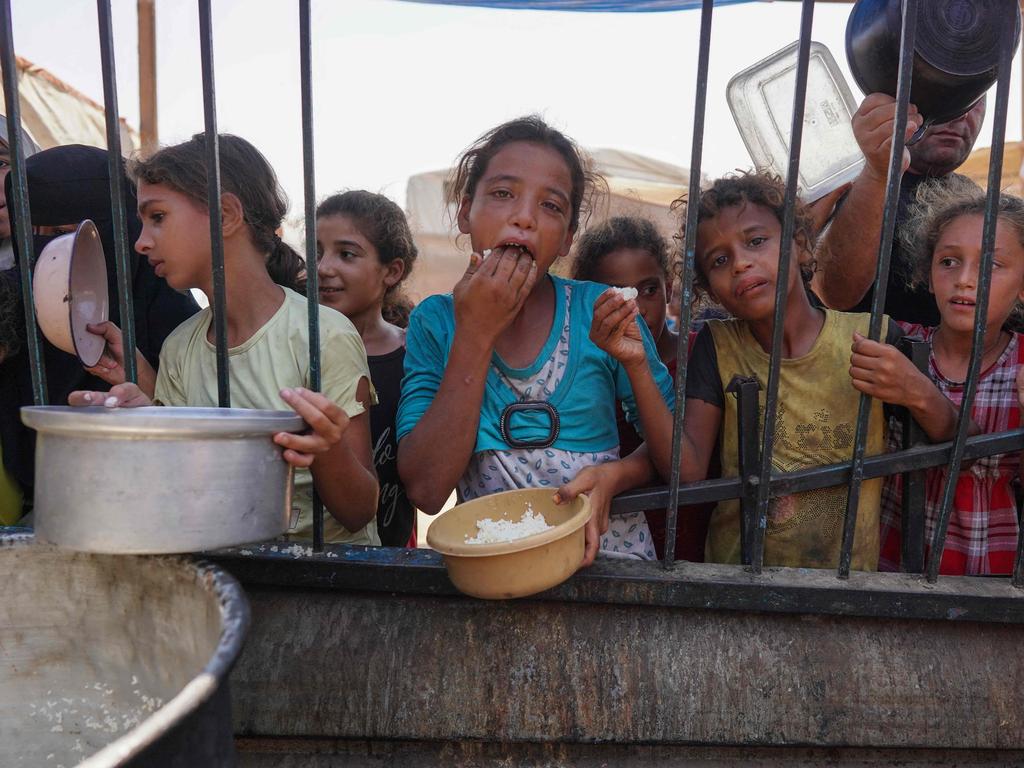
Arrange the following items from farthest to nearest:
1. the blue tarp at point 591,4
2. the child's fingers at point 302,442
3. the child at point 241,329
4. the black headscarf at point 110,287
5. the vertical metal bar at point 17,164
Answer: the blue tarp at point 591,4, the black headscarf at point 110,287, the child at point 241,329, the vertical metal bar at point 17,164, the child's fingers at point 302,442

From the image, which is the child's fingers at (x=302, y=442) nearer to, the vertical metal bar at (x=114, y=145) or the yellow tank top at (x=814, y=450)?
the vertical metal bar at (x=114, y=145)

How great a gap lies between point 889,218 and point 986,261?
19cm

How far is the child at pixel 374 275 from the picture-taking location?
2.55 m

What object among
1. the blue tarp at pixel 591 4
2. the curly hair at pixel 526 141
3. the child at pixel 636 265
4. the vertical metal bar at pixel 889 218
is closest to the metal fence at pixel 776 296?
the vertical metal bar at pixel 889 218

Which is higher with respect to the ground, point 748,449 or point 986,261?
point 986,261

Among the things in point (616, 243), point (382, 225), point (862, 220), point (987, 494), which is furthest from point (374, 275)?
point (987, 494)

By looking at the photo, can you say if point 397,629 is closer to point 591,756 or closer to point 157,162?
point 591,756

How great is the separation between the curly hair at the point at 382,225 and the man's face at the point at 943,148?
1.77m

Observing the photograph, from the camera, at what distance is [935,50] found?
1.65 m

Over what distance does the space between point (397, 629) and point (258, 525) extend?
502mm

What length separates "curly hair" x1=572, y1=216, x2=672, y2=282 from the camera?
2752 millimetres

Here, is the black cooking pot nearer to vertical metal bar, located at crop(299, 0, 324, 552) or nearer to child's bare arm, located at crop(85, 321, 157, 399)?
vertical metal bar, located at crop(299, 0, 324, 552)

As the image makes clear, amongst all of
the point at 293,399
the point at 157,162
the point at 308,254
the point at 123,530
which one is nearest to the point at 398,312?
the point at 157,162

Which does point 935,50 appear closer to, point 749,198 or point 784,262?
point 749,198
